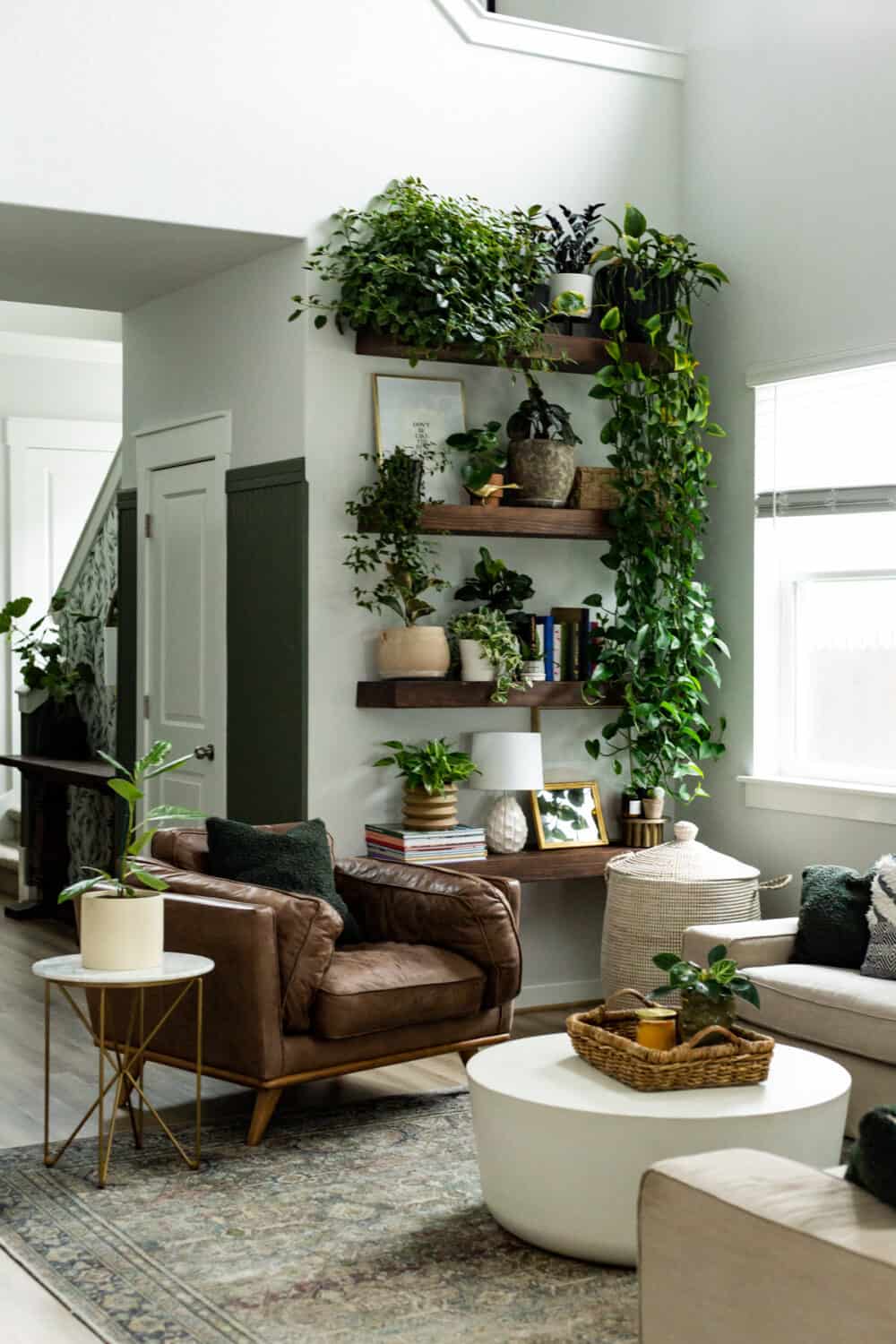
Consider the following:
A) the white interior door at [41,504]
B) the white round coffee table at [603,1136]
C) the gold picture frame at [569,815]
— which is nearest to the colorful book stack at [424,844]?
the gold picture frame at [569,815]

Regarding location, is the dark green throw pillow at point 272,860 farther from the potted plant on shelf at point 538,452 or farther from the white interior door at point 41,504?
the white interior door at point 41,504

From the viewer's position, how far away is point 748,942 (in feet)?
14.8

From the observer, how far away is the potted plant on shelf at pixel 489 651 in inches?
206

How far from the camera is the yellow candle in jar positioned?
345 cm

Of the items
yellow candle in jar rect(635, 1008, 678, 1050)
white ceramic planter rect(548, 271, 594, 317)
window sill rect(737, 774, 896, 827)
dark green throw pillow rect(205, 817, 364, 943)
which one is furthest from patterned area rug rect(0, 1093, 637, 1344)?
white ceramic planter rect(548, 271, 594, 317)

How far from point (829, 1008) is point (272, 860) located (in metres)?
1.55

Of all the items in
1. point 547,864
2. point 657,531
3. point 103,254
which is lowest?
point 547,864

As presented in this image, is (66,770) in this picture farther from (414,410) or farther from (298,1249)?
(298,1249)

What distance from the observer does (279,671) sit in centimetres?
531

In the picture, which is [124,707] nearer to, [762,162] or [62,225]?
[62,225]

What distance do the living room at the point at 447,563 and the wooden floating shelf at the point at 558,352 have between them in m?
0.02

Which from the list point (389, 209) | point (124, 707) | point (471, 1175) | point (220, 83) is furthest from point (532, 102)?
point (471, 1175)

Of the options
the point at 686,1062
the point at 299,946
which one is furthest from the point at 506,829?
the point at 686,1062

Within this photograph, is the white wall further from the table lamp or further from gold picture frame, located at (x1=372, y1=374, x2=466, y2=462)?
gold picture frame, located at (x1=372, y1=374, x2=466, y2=462)
